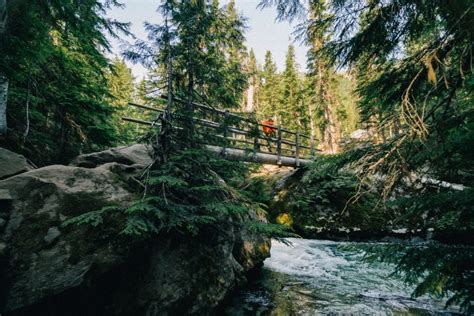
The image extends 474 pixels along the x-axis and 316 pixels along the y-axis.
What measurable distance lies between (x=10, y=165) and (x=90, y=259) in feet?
9.09

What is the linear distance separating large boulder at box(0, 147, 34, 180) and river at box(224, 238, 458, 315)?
4.54 m

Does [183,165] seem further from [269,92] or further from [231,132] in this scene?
[269,92]

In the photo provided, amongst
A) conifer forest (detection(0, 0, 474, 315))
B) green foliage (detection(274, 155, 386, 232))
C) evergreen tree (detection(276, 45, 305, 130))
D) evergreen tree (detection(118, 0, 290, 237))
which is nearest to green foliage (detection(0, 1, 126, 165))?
conifer forest (detection(0, 0, 474, 315))

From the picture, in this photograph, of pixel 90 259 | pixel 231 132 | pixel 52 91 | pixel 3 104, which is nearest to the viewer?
pixel 90 259

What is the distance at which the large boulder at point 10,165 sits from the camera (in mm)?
4395

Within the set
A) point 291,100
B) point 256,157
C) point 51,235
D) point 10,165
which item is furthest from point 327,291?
point 291,100

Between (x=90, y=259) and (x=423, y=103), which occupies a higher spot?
(x=423, y=103)

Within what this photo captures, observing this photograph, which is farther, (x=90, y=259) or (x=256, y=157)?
(x=256, y=157)

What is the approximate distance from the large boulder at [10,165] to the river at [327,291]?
454 cm

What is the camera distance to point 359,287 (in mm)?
6117

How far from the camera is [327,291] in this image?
586 cm

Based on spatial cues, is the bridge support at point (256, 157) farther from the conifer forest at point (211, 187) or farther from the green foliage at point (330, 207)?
the conifer forest at point (211, 187)

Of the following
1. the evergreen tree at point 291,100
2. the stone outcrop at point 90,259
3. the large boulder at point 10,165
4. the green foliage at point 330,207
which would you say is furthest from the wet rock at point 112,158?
the evergreen tree at point 291,100

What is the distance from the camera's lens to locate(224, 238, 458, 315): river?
4.85m
